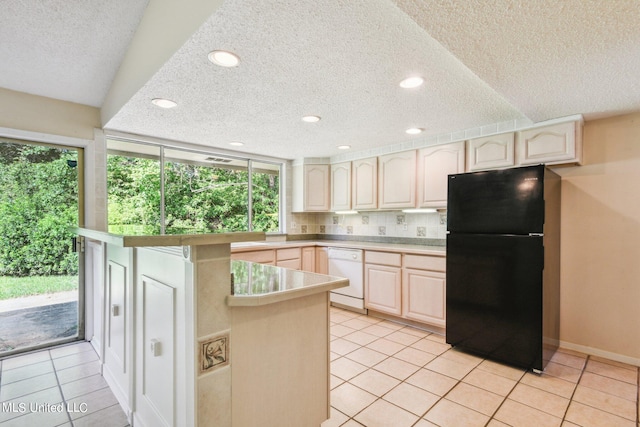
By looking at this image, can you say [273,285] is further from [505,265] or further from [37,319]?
[37,319]

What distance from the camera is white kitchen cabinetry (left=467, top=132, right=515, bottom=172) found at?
2.87 m

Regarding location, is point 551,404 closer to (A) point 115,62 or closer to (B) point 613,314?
(B) point 613,314

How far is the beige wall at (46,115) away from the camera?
2617mm

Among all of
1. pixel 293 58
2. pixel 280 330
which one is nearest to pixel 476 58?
pixel 293 58

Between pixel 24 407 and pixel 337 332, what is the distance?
2446 mm

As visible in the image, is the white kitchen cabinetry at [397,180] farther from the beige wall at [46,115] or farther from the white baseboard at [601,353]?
the beige wall at [46,115]

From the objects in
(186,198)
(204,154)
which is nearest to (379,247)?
(186,198)

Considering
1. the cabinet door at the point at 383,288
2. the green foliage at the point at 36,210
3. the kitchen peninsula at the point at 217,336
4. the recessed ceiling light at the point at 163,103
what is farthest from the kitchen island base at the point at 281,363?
the green foliage at the point at 36,210

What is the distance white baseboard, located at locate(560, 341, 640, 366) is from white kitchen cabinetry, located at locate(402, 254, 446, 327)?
1.06 metres

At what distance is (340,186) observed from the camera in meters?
4.45

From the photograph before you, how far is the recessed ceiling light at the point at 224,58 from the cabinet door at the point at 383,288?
2.65 metres

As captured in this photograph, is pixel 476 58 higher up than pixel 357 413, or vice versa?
pixel 476 58

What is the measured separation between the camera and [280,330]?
4.67 feet

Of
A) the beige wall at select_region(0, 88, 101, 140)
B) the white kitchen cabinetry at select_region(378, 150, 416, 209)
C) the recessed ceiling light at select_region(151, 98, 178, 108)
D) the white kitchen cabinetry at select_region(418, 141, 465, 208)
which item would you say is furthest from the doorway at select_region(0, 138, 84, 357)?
the white kitchen cabinetry at select_region(418, 141, 465, 208)
